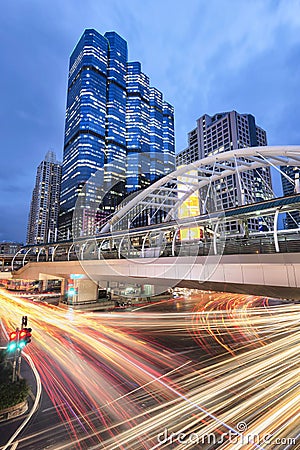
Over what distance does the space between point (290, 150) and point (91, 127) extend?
116106mm

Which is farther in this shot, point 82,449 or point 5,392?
point 5,392

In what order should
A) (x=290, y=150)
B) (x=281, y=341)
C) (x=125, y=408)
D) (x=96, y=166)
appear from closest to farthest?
(x=125, y=408), (x=281, y=341), (x=290, y=150), (x=96, y=166)

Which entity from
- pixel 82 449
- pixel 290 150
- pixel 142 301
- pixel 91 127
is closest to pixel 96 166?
pixel 91 127

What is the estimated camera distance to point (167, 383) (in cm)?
1009

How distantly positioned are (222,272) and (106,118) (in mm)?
136252

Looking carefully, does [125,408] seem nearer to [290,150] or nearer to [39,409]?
[39,409]

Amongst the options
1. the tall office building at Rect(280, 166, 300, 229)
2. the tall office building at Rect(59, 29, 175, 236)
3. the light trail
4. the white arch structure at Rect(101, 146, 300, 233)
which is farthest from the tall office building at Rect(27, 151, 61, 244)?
the light trail

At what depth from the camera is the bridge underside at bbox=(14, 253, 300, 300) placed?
30.2 ft

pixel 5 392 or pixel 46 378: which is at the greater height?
pixel 5 392

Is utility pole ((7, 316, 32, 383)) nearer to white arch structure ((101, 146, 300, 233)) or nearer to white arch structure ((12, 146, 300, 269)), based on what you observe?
white arch structure ((12, 146, 300, 269))

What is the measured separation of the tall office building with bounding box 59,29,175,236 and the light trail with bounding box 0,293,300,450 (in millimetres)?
87595

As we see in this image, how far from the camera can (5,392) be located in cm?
839

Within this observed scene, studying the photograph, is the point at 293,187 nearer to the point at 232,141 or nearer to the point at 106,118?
the point at 232,141

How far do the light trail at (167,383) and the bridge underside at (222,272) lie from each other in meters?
4.06
